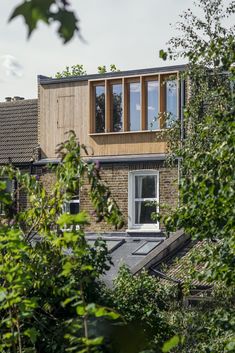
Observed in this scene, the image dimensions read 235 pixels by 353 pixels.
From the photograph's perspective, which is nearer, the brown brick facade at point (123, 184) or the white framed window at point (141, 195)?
the brown brick facade at point (123, 184)

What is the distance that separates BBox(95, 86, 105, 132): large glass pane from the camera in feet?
109

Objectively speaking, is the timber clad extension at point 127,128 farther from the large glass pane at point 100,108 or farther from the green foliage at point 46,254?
the green foliage at point 46,254

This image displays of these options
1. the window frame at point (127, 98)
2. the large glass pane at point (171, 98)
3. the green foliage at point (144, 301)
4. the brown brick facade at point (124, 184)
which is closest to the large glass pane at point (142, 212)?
the brown brick facade at point (124, 184)

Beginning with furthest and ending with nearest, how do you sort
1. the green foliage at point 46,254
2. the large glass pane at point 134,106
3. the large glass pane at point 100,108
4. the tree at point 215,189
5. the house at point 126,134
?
the large glass pane at point 100,108, the large glass pane at point 134,106, the house at point 126,134, the tree at point 215,189, the green foliage at point 46,254

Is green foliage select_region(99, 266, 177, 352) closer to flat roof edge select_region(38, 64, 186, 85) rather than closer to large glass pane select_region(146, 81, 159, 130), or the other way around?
flat roof edge select_region(38, 64, 186, 85)

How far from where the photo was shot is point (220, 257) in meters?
9.70

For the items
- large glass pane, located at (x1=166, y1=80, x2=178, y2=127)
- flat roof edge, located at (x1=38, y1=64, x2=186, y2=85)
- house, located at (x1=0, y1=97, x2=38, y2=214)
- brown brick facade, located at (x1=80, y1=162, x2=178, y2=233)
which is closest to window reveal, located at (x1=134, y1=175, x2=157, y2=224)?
brown brick facade, located at (x1=80, y1=162, x2=178, y2=233)

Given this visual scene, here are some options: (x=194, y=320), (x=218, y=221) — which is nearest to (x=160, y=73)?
(x=194, y=320)

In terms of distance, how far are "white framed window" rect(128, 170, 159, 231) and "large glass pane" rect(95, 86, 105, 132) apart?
6.92 ft

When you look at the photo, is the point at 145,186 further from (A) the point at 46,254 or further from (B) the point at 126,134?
(A) the point at 46,254

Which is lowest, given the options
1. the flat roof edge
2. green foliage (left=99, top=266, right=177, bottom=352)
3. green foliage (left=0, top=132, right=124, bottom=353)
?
green foliage (left=99, top=266, right=177, bottom=352)

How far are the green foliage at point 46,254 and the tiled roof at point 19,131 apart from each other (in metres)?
24.1

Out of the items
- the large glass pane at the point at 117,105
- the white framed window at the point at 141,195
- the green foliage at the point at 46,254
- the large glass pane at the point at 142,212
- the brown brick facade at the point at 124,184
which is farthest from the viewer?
the large glass pane at the point at 117,105

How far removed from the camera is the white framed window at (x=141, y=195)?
32188 mm
